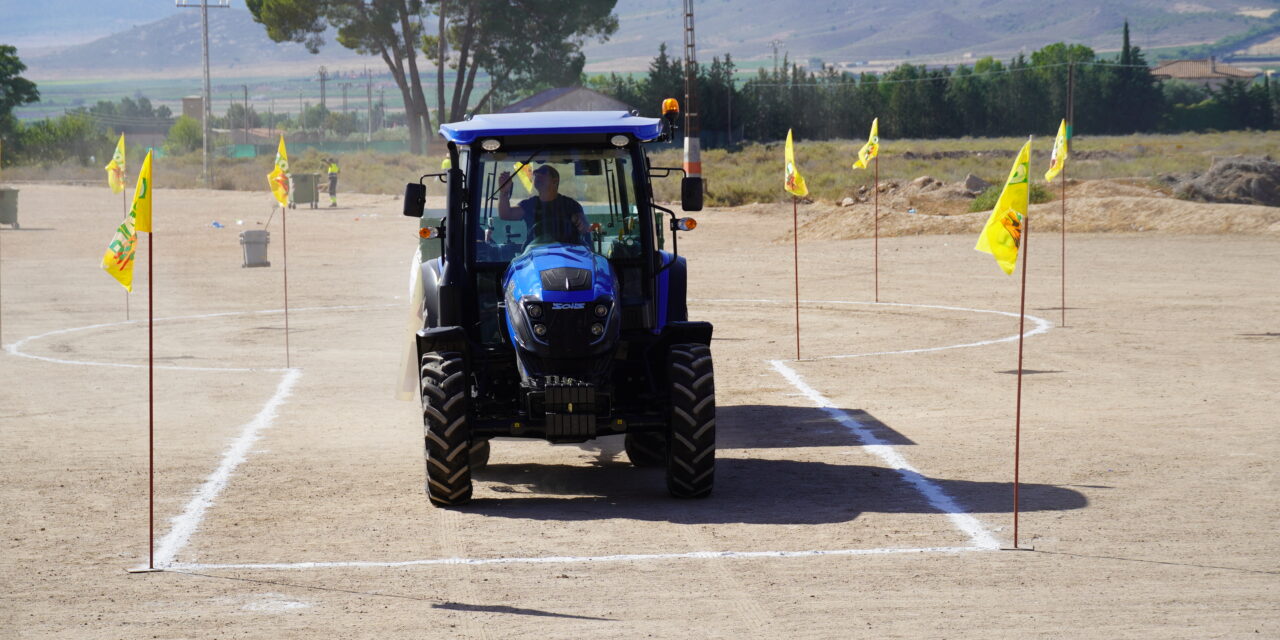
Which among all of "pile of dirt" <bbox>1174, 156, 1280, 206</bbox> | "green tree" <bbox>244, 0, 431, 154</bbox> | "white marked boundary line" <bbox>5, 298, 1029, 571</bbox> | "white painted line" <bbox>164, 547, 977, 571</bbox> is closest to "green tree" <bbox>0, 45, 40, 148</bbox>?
"green tree" <bbox>244, 0, 431, 154</bbox>

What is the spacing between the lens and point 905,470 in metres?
11.5

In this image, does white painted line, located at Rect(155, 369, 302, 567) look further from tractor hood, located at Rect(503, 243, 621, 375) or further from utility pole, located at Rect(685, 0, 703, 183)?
utility pole, located at Rect(685, 0, 703, 183)

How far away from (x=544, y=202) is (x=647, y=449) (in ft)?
7.69

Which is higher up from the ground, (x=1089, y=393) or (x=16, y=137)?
(x=16, y=137)

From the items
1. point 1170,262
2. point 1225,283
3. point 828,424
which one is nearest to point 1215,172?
point 1170,262

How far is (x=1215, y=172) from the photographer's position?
137 ft

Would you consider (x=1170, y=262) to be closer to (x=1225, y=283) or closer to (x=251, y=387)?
(x=1225, y=283)

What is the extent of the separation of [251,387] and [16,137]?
283 ft

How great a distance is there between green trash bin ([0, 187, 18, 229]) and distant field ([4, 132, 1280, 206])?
64.2 ft

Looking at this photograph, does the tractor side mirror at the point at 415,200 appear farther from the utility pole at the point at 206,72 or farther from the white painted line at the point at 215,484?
the utility pole at the point at 206,72

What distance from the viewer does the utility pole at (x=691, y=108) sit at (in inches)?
1833

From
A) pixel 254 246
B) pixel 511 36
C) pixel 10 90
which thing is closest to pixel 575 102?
pixel 511 36

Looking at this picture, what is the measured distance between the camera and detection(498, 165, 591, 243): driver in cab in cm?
1087

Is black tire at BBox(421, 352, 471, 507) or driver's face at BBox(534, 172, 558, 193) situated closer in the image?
black tire at BBox(421, 352, 471, 507)
